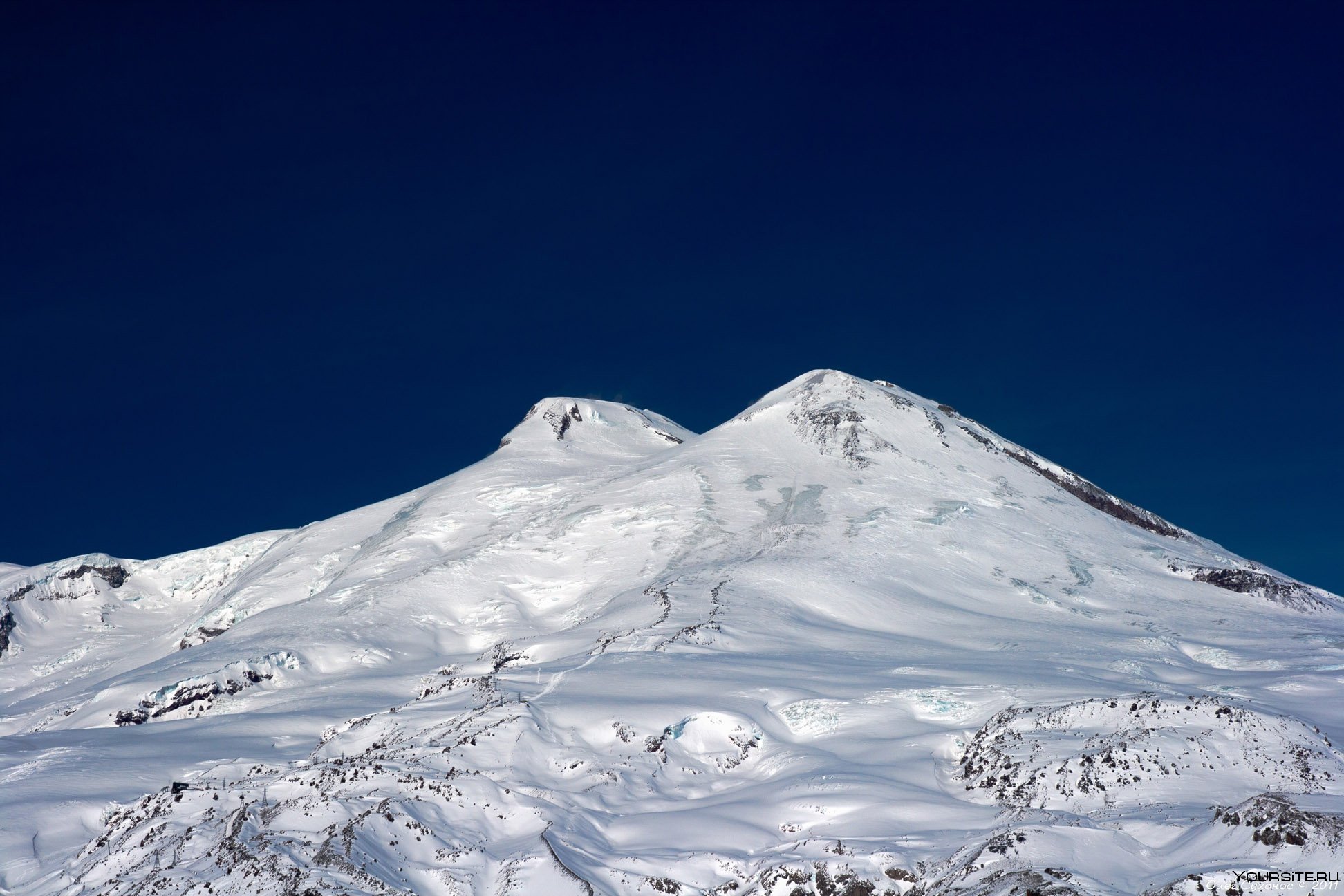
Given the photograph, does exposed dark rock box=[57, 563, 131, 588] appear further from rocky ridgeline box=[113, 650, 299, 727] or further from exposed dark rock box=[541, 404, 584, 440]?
rocky ridgeline box=[113, 650, 299, 727]

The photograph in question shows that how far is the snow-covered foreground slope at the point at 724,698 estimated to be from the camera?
2562cm

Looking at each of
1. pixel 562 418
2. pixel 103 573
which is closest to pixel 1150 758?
pixel 562 418

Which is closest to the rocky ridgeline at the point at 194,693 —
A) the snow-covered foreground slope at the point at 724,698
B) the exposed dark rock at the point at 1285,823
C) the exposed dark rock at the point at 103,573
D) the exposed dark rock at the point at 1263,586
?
the snow-covered foreground slope at the point at 724,698

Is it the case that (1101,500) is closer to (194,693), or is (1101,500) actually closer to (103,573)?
(194,693)

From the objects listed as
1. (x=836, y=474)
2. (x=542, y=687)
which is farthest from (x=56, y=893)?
(x=836, y=474)

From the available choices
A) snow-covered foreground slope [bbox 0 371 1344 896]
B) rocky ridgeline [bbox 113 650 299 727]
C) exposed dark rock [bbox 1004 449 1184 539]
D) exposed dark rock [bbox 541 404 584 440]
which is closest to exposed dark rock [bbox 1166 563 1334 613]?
snow-covered foreground slope [bbox 0 371 1344 896]

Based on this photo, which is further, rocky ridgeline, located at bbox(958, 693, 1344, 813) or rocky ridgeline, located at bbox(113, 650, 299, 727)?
rocky ridgeline, located at bbox(113, 650, 299, 727)

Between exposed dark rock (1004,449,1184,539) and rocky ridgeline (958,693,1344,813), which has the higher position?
exposed dark rock (1004,449,1184,539)

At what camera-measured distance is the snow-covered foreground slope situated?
84.1ft

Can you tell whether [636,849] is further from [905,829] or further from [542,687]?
[542,687]

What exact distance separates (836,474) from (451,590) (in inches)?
1448

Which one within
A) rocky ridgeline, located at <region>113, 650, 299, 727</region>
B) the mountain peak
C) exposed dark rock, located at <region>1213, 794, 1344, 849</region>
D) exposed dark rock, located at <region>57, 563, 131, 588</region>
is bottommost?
exposed dark rock, located at <region>1213, 794, 1344, 849</region>

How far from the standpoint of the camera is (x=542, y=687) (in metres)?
45.6

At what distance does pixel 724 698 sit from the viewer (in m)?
41.7
